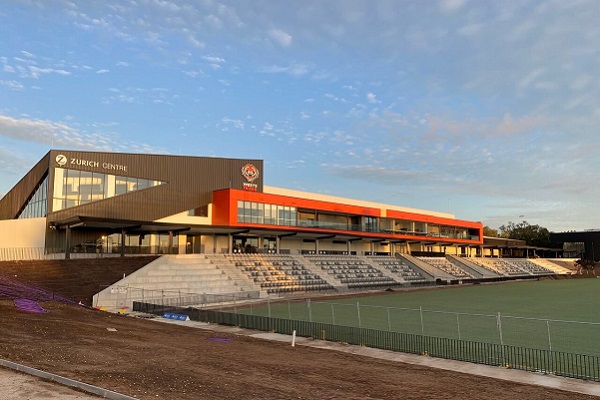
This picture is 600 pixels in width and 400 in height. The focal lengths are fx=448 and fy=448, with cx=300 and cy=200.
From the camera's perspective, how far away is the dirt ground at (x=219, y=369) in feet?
39.3

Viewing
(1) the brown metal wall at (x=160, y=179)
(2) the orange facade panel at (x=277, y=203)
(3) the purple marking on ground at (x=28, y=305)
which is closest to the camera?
(3) the purple marking on ground at (x=28, y=305)

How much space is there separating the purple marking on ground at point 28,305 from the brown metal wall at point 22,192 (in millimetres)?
24638

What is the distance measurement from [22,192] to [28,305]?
36.1m

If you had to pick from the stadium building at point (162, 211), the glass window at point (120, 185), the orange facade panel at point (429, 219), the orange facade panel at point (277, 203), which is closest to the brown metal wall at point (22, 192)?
the stadium building at point (162, 211)

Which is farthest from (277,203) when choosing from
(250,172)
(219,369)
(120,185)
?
(219,369)

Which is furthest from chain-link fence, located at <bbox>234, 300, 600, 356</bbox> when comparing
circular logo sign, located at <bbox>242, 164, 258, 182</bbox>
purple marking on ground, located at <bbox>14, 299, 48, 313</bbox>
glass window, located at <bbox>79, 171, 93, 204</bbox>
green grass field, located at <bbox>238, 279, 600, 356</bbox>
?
circular logo sign, located at <bbox>242, 164, 258, 182</bbox>

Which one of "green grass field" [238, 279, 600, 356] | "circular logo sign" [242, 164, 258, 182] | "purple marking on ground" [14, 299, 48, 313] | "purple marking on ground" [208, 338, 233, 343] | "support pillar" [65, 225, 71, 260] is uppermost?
"circular logo sign" [242, 164, 258, 182]

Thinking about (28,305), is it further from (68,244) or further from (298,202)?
(298,202)

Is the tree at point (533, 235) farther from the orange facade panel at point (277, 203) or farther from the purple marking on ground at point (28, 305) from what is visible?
the purple marking on ground at point (28, 305)

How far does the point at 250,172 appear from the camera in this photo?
6138 centimetres

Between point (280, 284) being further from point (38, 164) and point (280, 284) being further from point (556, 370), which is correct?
point (556, 370)

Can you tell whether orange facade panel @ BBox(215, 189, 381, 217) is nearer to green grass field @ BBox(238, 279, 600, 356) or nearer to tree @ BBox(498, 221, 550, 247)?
green grass field @ BBox(238, 279, 600, 356)

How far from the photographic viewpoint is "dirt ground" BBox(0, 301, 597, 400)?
11969mm

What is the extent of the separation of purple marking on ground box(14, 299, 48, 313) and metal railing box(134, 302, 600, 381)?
1019 centimetres
